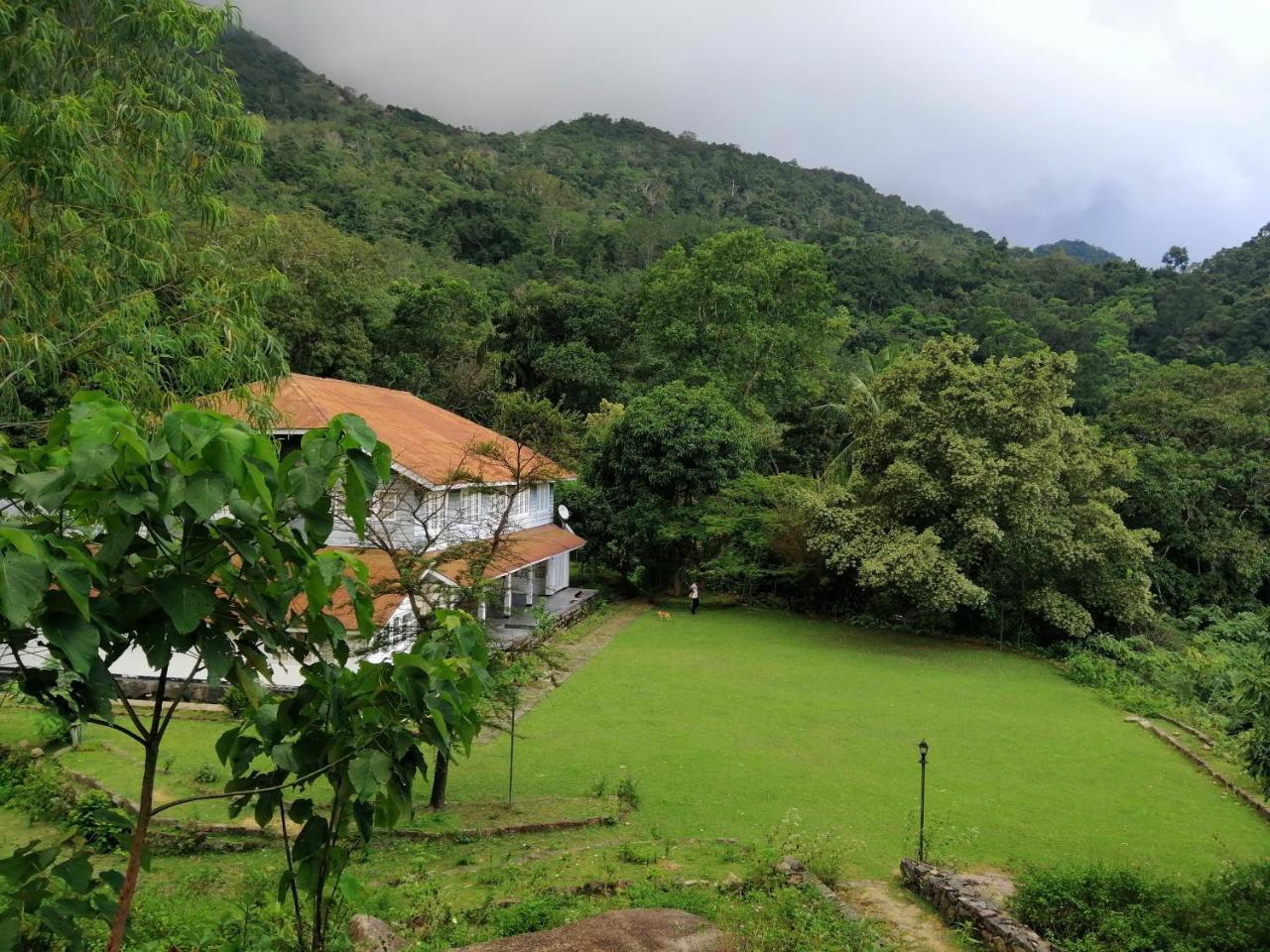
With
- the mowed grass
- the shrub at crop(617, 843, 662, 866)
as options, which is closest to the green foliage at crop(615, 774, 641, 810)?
the mowed grass

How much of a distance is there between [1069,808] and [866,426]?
12283mm

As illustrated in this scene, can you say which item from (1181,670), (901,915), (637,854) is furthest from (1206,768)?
(637,854)

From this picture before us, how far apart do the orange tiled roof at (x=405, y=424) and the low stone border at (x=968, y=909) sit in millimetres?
7818

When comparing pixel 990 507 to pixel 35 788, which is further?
pixel 990 507

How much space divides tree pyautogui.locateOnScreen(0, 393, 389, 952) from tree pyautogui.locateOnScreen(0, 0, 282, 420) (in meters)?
6.07

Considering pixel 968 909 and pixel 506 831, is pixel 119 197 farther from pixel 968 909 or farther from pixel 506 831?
pixel 968 909

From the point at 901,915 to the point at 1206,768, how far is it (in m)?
8.18

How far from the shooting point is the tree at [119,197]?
24.8ft

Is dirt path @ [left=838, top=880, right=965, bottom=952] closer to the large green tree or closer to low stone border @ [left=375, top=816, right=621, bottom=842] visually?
low stone border @ [left=375, top=816, right=621, bottom=842]

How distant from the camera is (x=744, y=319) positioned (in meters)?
31.4

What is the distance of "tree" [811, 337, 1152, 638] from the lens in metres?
18.8

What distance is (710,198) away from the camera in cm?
9156

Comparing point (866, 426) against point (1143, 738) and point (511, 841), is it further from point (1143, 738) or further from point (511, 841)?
point (511, 841)

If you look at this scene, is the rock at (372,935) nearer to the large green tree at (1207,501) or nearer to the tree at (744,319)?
the large green tree at (1207,501)
